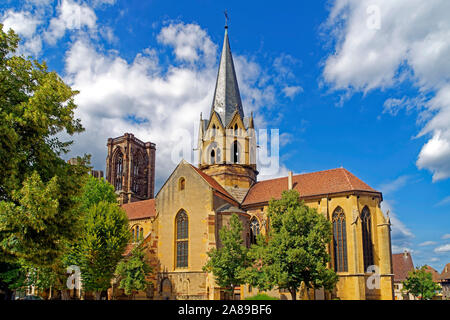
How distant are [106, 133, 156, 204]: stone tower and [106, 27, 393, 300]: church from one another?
39654mm

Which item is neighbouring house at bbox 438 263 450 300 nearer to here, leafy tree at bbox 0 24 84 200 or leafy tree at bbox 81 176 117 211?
leafy tree at bbox 81 176 117 211

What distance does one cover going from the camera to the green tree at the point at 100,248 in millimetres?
35531

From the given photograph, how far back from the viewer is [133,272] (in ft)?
119

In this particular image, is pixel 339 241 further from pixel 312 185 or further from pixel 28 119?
pixel 28 119

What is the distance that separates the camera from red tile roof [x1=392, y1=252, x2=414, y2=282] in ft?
225

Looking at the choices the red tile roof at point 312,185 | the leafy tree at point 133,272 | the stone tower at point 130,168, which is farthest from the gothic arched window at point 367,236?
the stone tower at point 130,168

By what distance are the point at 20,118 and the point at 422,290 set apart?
185 ft

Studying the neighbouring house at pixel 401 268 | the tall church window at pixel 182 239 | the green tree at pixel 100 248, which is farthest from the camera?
the neighbouring house at pixel 401 268

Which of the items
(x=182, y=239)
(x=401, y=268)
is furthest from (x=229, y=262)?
(x=401, y=268)

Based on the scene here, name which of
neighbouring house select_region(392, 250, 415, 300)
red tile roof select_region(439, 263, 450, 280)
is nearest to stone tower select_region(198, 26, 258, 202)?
neighbouring house select_region(392, 250, 415, 300)

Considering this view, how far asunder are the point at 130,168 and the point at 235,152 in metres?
42.1

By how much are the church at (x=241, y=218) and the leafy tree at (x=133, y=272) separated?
3059 mm

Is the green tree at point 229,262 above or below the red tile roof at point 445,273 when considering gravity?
above

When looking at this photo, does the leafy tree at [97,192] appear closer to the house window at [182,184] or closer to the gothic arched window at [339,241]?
the house window at [182,184]
